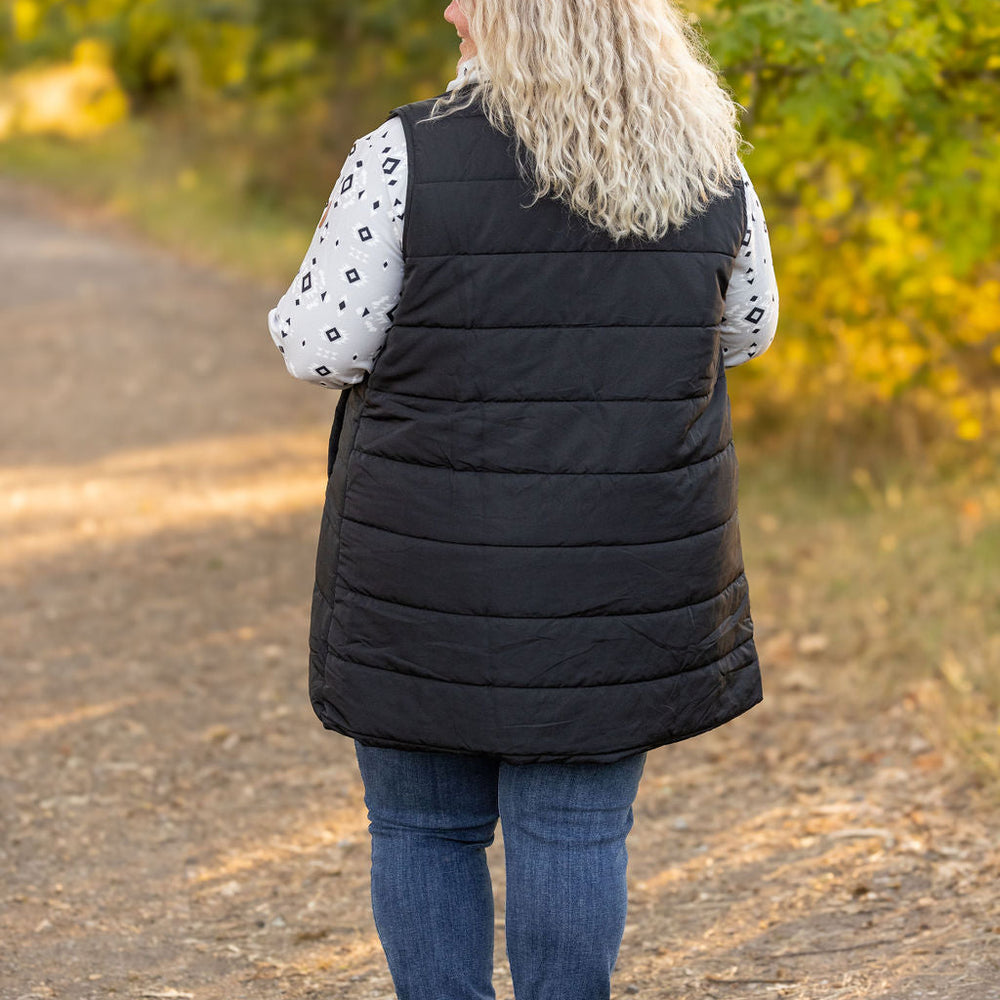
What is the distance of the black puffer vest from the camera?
1.78 meters

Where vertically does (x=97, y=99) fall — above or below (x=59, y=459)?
above

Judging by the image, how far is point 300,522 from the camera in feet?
19.4

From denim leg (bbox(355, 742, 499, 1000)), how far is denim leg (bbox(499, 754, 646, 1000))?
0.07 m

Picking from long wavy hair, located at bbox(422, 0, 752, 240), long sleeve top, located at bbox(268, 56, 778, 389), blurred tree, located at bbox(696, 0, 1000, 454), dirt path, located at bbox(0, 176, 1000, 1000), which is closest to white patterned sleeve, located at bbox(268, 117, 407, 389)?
long sleeve top, located at bbox(268, 56, 778, 389)

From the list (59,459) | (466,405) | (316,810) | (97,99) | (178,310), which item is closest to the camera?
(466,405)

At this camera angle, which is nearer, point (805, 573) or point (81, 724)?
point (81, 724)

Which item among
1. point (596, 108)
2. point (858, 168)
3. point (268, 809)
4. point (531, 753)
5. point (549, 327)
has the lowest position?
point (268, 809)

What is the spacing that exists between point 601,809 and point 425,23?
31.4 feet

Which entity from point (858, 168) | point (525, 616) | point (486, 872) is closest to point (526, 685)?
point (525, 616)

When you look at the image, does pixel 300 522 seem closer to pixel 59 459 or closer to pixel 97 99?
pixel 59 459

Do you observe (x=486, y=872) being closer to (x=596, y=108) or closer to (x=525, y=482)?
(x=525, y=482)

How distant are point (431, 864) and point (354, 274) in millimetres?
895

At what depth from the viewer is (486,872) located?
2.15m

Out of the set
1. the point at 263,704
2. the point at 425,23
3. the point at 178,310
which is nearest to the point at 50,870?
the point at 263,704
